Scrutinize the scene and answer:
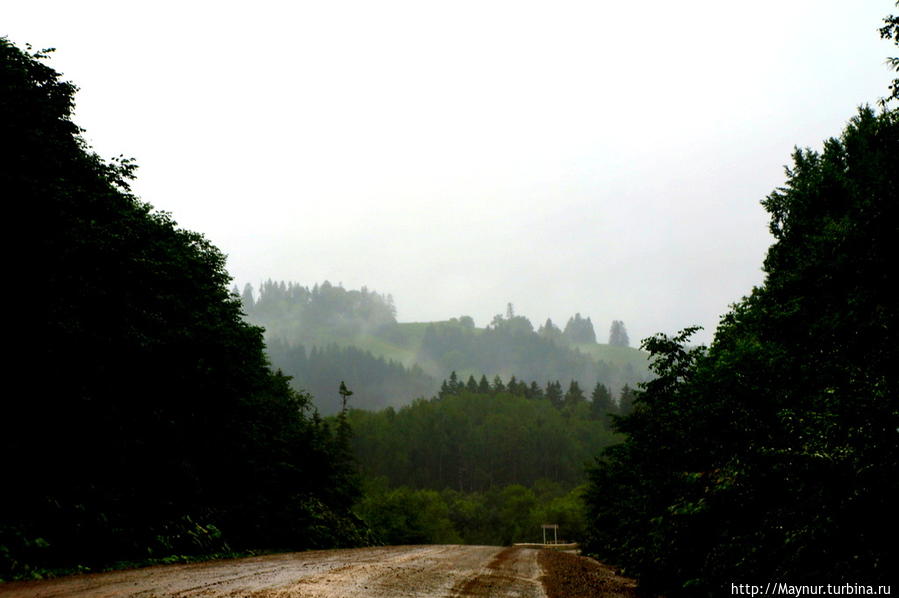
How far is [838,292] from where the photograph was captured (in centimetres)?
1758

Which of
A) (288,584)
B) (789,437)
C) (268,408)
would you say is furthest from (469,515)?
(789,437)

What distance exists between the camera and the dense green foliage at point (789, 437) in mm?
6129

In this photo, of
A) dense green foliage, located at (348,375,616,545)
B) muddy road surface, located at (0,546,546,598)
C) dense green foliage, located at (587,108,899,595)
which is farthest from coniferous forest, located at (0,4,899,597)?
dense green foliage, located at (348,375,616,545)

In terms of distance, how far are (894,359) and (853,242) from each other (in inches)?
287

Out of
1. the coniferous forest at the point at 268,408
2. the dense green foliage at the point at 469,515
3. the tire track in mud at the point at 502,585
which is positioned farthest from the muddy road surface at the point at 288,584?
the dense green foliage at the point at 469,515

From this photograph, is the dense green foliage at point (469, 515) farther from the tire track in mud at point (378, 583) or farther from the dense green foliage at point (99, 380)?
Result: the tire track in mud at point (378, 583)

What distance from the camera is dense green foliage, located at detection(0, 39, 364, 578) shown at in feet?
44.7

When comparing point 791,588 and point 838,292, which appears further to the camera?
point 838,292

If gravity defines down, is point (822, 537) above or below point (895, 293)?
below

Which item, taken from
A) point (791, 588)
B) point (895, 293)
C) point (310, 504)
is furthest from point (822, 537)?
point (310, 504)

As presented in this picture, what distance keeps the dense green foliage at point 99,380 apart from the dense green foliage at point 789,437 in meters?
11.9

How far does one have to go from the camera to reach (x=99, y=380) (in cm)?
1656

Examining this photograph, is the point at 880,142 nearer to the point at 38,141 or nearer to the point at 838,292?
the point at 838,292

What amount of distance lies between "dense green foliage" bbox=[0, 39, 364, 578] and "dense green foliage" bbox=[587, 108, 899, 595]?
11.9m
